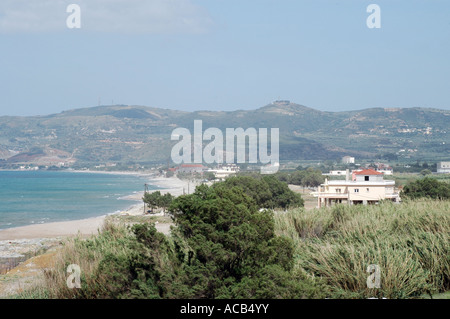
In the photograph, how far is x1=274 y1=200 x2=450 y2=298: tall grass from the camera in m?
6.88

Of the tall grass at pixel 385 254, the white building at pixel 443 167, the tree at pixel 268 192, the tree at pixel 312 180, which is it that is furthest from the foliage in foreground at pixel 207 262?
the white building at pixel 443 167

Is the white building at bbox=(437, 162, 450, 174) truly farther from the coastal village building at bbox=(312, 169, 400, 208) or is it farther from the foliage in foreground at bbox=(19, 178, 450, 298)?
the foliage in foreground at bbox=(19, 178, 450, 298)

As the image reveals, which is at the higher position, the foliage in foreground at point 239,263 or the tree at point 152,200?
the foliage in foreground at point 239,263

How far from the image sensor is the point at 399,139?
195250 mm

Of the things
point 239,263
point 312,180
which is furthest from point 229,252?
point 312,180

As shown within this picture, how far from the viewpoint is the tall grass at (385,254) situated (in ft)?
22.6

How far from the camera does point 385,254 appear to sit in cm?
725

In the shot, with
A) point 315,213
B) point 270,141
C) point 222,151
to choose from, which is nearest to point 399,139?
point 270,141

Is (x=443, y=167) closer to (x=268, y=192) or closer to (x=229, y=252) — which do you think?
(x=268, y=192)

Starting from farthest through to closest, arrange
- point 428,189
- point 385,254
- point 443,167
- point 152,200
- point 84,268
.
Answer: point 443,167 < point 152,200 < point 428,189 < point 84,268 < point 385,254

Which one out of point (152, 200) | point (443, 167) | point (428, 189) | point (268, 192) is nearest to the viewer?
point (428, 189)

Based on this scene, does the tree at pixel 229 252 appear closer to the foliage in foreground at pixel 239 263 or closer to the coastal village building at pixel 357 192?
the foliage in foreground at pixel 239 263

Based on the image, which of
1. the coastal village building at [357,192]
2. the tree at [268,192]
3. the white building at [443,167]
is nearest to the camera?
the tree at [268,192]
